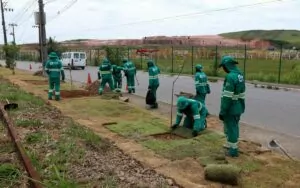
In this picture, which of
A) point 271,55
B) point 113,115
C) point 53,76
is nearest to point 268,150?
point 113,115

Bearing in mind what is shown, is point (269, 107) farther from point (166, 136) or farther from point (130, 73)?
point (166, 136)

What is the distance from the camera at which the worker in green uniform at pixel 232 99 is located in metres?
7.73

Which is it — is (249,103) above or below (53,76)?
below

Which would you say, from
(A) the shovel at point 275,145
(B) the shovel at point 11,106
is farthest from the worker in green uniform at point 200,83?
(B) the shovel at point 11,106

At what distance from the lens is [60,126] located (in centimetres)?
1080

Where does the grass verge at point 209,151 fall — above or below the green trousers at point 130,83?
below

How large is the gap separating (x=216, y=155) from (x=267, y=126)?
449 cm

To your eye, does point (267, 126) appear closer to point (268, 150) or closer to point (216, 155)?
point (268, 150)

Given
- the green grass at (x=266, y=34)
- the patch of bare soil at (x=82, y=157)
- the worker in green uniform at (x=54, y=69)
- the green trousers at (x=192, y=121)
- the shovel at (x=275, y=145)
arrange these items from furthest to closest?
the green grass at (x=266, y=34)
the worker in green uniform at (x=54, y=69)
the green trousers at (x=192, y=121)
the shovel at (x=275, y=145)
the patch of bare soil at (x=82, y=157)

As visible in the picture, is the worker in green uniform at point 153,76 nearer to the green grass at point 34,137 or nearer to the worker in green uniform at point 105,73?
the worker in green uniform at point 105,73

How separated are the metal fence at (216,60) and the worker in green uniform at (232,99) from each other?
50.7ft

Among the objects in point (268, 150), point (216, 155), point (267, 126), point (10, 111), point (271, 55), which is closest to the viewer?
point (216, 155)

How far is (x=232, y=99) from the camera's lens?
7.81 metres

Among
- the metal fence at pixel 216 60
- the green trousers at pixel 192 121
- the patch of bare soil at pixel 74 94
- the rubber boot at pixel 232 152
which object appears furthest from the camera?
the metal fence at pixel 216 60
